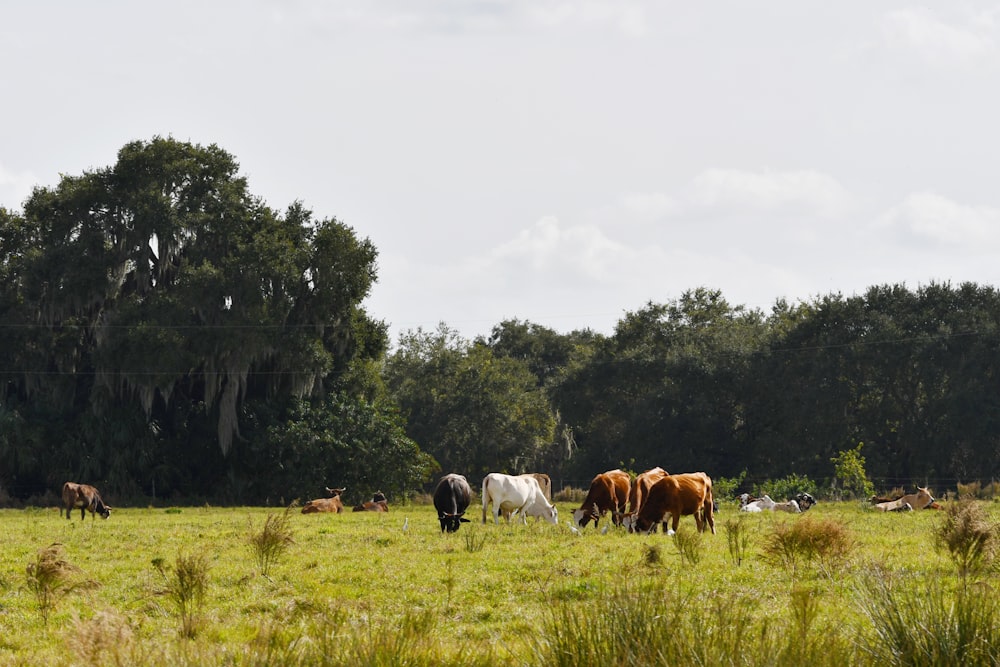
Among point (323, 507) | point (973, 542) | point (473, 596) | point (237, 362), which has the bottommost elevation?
point (473, 596)

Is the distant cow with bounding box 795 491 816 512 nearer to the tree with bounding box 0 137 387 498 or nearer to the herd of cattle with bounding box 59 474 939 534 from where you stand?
the herd of cattle with bounding box 59 474 939 534

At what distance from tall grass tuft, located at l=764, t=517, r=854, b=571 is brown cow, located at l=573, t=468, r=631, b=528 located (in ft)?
27.3

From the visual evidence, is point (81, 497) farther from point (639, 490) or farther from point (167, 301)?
point (639, 490)

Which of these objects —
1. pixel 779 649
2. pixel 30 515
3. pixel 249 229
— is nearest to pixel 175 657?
pixel 779 649

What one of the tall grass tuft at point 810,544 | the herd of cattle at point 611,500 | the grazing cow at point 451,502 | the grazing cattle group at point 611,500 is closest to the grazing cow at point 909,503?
the grazing cattle group at point 611,500

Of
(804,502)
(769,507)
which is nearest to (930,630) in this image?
(769,507)

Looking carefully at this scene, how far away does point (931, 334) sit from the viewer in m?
52.2

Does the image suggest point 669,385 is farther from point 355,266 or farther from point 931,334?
point 355,266

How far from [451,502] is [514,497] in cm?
226

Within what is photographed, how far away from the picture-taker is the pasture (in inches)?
271

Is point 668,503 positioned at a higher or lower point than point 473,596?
higher

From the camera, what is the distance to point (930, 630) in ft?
21.9

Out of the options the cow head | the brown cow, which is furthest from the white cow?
the cow head

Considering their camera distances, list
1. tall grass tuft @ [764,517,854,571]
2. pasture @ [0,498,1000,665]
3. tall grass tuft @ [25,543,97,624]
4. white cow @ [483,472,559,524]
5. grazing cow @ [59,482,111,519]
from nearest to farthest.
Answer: pasture @ [0,498,1000,665] < tall grass tuft @ [25,543,97,624] < tall grass tuft @ [764,517,854,571] < white cow @ [483,472,559,524] < grazing cow @ [59,482,111,519]
